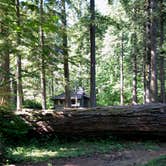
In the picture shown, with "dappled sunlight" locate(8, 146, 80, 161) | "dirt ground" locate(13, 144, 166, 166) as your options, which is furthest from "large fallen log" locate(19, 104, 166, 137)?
"dirt ground" locate(13, 144, 166, 166)

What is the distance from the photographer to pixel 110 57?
42.8 m

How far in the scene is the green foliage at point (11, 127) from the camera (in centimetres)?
984

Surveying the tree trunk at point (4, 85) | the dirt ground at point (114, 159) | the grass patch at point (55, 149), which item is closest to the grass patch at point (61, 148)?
the grass patch at point (55, 149)

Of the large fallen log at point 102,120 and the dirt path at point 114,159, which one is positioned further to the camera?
the large fallen log at point 102,120

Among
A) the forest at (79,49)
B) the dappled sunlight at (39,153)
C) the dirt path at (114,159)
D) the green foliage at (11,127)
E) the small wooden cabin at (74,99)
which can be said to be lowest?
the dirt path at (114,159)

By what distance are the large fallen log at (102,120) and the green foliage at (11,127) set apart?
384mm

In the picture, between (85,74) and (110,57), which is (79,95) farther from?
(110,57)

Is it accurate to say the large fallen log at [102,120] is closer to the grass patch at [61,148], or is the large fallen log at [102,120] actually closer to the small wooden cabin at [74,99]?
the grass patch at [61,148]

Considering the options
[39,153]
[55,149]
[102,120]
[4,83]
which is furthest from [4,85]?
[102,120]

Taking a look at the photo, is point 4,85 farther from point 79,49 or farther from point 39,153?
point 79,49

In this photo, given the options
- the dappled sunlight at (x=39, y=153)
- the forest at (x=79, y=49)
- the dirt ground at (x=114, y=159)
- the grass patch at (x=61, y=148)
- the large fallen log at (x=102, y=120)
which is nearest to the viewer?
the forest at (x=79, y=49)

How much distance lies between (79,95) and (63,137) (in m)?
28.2

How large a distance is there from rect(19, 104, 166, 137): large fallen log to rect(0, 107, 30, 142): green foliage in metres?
0.38

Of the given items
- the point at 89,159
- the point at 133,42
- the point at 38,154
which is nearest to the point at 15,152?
the point at 38,154
